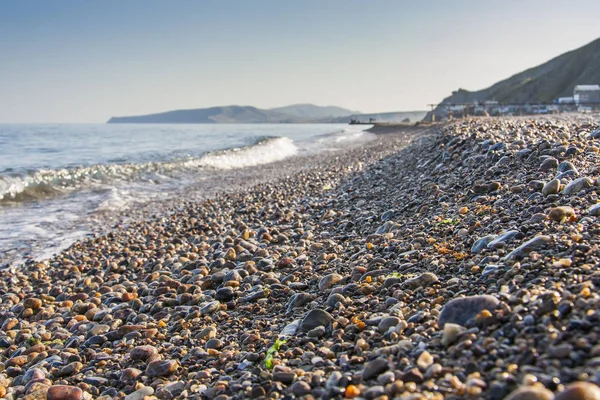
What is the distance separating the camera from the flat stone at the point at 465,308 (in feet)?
7.18

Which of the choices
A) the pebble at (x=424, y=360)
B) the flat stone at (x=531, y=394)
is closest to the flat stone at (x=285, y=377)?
the pebble at (x=424, y=360)

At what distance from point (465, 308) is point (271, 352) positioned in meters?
1.20

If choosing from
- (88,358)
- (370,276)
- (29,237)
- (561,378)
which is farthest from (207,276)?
(29,237)

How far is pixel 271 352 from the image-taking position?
2770mm

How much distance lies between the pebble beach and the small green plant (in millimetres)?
12

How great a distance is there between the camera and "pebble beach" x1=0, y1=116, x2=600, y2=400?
1901 millimetres

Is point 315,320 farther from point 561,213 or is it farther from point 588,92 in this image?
point 588,92

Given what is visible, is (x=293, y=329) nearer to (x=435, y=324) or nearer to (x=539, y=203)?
(x=435, y=324)

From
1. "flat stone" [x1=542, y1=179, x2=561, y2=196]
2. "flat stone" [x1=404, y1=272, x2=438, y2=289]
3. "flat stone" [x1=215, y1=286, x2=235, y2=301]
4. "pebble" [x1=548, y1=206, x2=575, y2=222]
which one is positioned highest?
"flat stone" [x1=542, y1=179, x2=561, y2=196]

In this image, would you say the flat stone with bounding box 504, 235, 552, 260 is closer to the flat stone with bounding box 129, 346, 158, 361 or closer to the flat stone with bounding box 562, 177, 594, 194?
the flat stone with bounding box 562, 177, 594, 194

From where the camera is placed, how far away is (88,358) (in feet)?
11.4

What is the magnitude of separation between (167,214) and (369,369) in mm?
9445

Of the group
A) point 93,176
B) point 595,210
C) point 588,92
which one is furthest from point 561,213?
point 588,92

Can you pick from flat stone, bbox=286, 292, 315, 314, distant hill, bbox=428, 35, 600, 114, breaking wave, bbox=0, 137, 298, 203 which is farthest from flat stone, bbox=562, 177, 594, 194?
distant hill, bbox=428, 35, 600, 114
